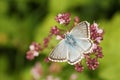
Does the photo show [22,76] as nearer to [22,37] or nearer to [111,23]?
[22,37]

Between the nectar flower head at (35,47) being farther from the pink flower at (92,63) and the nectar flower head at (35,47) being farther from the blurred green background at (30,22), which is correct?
the blurred green background at (30,22)

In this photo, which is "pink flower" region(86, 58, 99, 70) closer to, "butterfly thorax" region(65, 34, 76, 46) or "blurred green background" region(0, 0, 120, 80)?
"butterfly thorax" region(65, 34, 76, 46)

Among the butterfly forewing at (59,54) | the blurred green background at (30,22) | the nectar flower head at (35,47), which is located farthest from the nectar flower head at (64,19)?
the blurred green background at (30,22)

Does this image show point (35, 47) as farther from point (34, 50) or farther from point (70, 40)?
point (70, 40)

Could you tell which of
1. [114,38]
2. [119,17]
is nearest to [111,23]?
[119,17]

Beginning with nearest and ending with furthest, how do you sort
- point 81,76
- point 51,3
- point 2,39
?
point 81,76 → point 51,3 → point 2,39
